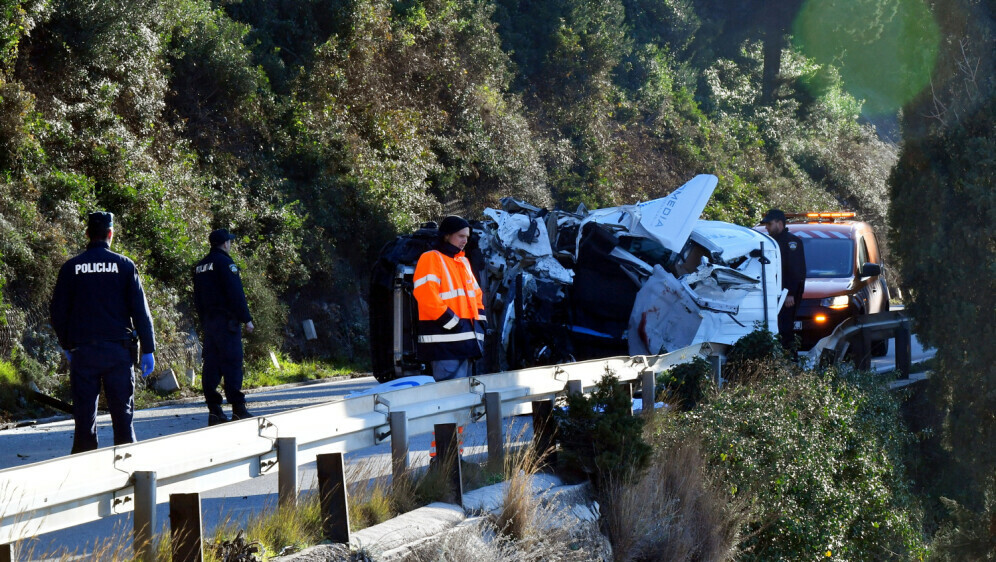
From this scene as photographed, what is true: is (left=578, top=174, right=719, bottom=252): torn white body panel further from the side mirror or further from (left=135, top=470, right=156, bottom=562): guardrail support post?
(left=135, top=470, right=156, bottom=562): guardrail support post

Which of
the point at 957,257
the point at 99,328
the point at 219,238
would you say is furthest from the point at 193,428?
the point at 957,257

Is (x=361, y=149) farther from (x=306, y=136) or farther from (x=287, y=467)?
(x=287, y=467)

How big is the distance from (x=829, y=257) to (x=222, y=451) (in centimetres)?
1148

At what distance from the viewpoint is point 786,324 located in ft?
40.3

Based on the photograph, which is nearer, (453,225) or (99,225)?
(99,225)

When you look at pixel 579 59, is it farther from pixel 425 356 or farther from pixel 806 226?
pixel 425 356

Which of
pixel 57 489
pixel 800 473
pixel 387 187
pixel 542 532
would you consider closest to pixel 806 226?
pixel 800 473

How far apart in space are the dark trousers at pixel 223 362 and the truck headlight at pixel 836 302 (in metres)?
7.61

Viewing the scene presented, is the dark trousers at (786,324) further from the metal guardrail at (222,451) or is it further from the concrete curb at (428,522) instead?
the concrete curb at (428,522)

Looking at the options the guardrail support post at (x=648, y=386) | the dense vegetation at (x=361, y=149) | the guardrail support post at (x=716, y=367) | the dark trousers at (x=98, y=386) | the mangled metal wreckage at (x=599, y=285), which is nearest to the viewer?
the dark trousers at (x=98, y=386)

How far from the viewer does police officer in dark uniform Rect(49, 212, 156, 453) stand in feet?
22.5

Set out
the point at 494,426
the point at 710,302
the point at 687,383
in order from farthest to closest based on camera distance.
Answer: the point at 710,302 < the point at 687,383 < the point at 494,426

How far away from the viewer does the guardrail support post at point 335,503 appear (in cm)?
478

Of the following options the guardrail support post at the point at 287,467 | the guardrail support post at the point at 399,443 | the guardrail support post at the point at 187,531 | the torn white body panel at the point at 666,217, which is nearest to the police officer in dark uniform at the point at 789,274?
the torn white body panel at the point at 666,217
